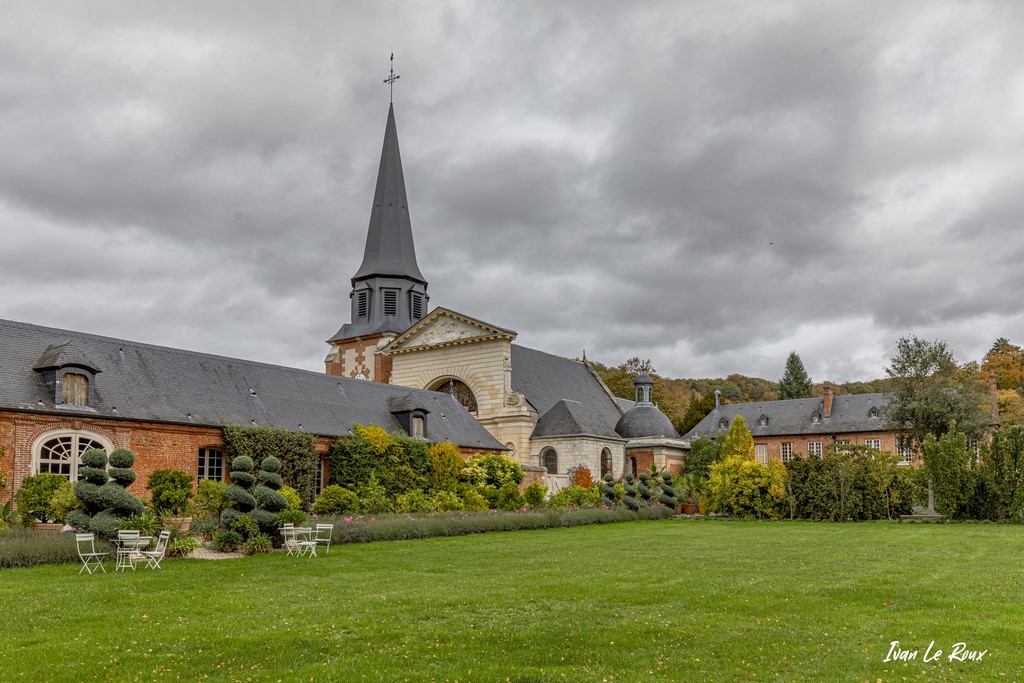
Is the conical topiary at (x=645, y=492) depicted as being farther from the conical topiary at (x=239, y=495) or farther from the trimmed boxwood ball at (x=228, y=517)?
the trimmed boxwood ball at (x=228, y=517)

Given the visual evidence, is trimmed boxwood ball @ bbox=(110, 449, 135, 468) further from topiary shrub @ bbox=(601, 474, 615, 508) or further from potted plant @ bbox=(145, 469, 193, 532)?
topiary shrub @ bbox=(601, 474, 615, 508)

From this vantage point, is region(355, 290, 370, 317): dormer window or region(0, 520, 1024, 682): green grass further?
region(355, 290, 370, 317): dormer window

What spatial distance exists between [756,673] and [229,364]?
78.9 feet

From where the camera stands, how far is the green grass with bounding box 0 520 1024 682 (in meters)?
6.99

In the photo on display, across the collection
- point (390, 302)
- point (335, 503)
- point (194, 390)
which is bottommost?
point (335, 503)

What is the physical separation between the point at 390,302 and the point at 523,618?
3828cm

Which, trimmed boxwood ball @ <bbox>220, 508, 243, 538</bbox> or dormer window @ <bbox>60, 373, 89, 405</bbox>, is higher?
dormer window @ <bbox>60, 373, 89, 405</bbox>

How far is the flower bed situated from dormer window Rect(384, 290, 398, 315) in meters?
21.2

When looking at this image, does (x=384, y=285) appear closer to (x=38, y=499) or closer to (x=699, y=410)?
(x=699, y=410)

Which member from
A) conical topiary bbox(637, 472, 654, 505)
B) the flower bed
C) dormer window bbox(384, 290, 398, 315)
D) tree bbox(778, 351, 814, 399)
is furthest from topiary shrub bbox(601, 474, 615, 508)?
tree bbox(778, 351, 814, 399)

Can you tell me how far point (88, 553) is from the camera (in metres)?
13.8

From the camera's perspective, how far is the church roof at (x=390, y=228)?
45906 millimetres

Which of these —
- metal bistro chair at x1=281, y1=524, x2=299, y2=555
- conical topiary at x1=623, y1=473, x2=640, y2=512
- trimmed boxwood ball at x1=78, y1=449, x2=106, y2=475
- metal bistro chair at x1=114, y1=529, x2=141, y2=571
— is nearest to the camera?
metal bistro chair at x1=114, y1=529, x2=141, y2=571

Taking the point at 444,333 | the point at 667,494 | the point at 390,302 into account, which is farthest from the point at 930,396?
the point at 390,302
